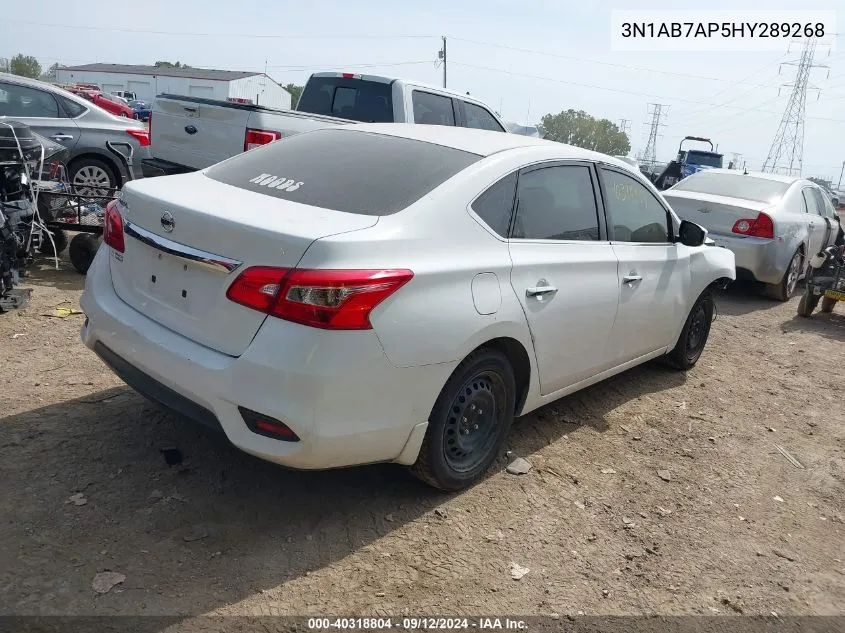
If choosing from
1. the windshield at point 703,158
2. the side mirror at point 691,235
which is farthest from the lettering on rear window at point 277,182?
the windshield at point 703,158

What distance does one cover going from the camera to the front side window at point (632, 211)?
4418mm

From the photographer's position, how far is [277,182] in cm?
349

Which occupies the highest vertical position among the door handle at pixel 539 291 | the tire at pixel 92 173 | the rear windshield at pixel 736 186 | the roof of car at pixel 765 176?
the roof of car at pixel 765 176

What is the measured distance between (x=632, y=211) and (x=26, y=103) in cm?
746

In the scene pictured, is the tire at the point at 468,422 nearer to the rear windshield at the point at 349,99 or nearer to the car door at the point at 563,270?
the car door at the point at 563,270

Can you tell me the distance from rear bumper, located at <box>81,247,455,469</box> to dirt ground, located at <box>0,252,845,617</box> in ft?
1.55

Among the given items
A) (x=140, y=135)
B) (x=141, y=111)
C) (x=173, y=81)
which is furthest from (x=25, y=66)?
(x=140, y=135)

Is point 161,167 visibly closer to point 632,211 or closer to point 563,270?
point 632,211

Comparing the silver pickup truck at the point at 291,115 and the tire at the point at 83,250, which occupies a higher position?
the silver pickup truck at the point at 291,115

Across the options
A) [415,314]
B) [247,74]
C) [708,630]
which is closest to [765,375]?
[708,630]

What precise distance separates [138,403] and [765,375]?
4972 millimetres

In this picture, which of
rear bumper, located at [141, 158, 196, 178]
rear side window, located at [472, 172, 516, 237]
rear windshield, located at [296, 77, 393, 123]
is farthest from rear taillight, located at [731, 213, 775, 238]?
rear bumper, located at [141, 158, 196, 178]

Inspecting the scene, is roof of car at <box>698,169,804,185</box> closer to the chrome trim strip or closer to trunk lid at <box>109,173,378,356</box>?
trunk lid at <box>109,173,378,356</box>

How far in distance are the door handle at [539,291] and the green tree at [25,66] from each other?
83123 mm
